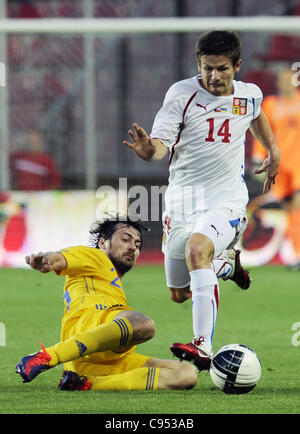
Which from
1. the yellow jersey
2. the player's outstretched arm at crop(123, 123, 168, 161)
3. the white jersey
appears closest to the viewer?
the player's outstretched arm at crop(123, 123, 168, 161)

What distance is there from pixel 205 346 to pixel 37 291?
5.79m

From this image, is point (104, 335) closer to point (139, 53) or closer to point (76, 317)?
point (76, 317)

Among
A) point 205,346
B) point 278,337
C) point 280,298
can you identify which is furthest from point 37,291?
point 205,346

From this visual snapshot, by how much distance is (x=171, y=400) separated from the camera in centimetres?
449

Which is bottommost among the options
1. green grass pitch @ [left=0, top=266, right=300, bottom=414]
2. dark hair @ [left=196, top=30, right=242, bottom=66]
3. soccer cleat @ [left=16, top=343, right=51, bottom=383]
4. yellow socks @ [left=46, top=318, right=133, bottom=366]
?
green grass pitch @ [left=0, top=266, right=300, bottom=414]

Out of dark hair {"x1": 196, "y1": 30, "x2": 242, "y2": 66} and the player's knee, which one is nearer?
the player's knee

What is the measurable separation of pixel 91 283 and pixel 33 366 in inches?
27.2

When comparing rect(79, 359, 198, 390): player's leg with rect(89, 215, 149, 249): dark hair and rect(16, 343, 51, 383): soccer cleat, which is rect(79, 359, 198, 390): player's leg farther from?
rect(89, 215, 149, 249): dark hair

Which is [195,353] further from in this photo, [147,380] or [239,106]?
[239,106]

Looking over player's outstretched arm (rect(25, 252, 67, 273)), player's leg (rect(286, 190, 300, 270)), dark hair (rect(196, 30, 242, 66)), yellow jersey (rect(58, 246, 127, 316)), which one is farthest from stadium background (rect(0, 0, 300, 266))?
player's outstretched arm (rect(25, 252, 67, 273))

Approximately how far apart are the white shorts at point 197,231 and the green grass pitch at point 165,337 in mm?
545

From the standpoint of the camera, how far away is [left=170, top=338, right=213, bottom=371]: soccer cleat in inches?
189

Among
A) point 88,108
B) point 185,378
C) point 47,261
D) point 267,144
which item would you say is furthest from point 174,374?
point 88,108

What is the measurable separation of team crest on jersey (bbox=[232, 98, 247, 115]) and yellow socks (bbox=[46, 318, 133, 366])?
170 centimetres
